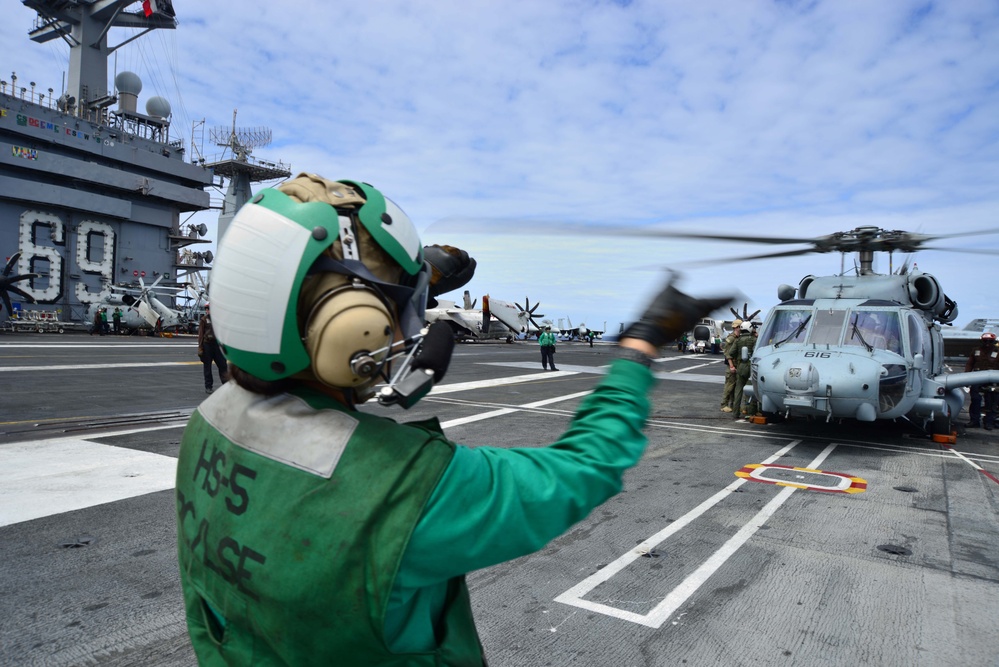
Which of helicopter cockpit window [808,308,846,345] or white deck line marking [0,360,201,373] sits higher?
helicopter cockpit window [808,308,846,345]

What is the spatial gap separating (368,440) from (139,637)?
2894mm

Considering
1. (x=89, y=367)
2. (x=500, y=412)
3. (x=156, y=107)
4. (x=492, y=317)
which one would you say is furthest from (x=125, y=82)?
(x=500, y=412)

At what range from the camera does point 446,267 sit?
1863 mm

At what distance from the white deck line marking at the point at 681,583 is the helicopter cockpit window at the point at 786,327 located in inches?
165

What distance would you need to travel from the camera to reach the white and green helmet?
4.11 feet

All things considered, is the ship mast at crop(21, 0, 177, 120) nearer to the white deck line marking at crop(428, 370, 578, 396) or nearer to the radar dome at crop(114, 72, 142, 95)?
the radar dome at crop(114, 72, 142, 95)

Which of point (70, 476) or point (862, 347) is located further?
point (862, 347)

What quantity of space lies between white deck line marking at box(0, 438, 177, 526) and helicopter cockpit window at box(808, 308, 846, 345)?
8717mm

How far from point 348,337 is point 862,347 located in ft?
31.1

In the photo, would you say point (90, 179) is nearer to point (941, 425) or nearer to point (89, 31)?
point (89, 31)

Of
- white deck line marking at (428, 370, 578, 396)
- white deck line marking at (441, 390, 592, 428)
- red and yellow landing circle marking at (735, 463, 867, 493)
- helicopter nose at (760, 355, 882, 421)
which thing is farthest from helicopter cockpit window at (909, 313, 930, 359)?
white deck line marking at (428, 370, 578, 396)

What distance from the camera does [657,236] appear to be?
401 centimetres

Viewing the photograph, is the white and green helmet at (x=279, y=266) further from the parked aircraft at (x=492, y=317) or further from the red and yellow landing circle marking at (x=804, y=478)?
the parked aircraft at (x=492, y=317)

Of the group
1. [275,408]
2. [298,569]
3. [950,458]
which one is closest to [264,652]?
[298,569]
